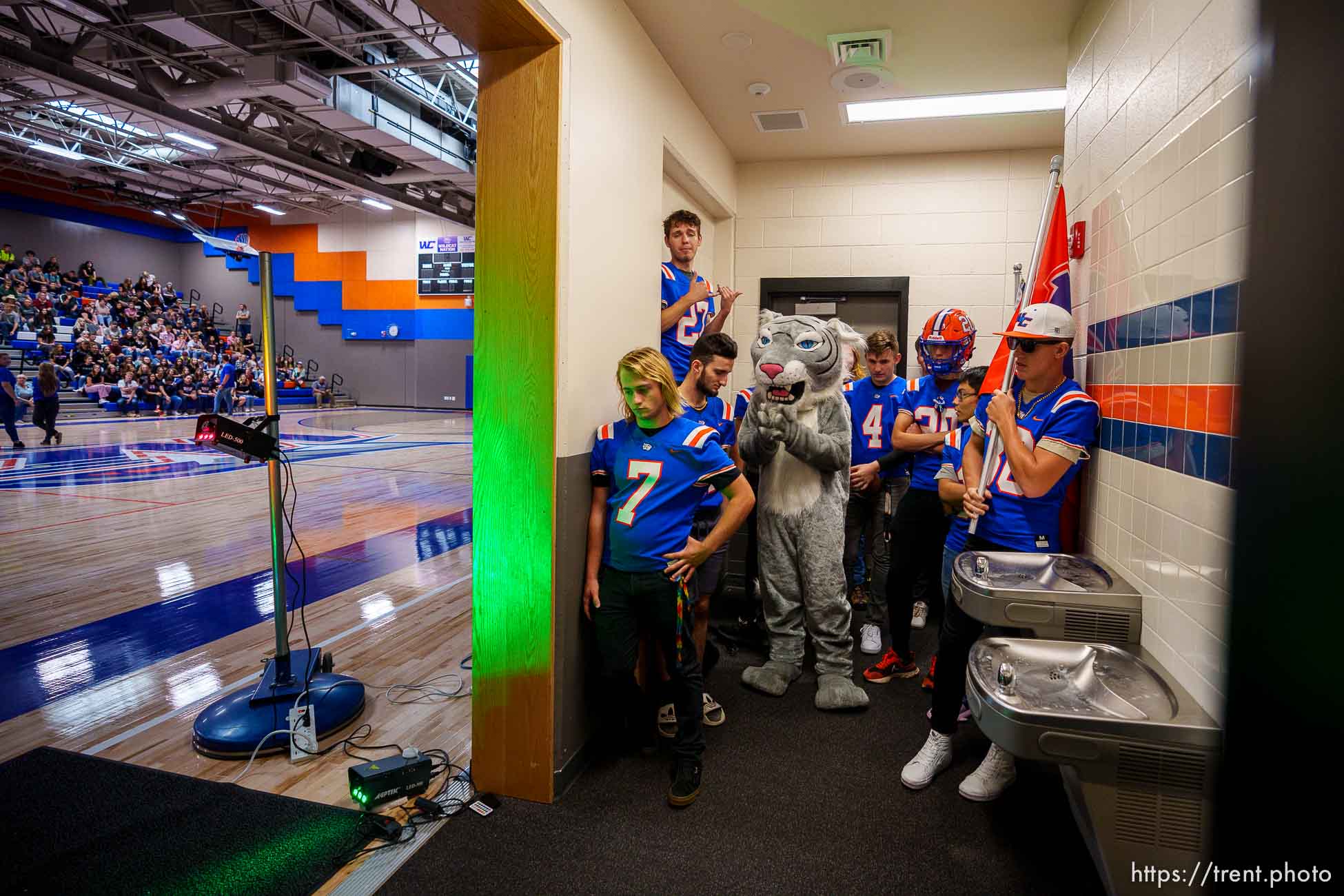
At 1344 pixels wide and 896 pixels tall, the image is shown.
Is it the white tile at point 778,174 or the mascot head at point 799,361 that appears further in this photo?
the white tile at point 778,174

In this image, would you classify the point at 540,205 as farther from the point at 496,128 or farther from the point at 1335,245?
the point at 1335,245

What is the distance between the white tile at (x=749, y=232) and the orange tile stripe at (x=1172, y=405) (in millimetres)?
3893

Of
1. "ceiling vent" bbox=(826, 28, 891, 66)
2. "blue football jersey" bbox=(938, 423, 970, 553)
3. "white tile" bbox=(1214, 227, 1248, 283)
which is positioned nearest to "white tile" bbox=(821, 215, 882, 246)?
"ceiling vent" bbox=(826, 28, 891, 66)

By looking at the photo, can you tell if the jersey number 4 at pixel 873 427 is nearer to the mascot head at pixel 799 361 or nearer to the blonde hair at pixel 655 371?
the mascot head at pixel 799 361

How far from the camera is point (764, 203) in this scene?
6133 millimetres

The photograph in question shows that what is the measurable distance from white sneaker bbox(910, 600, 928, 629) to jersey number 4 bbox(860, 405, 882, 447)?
112cm

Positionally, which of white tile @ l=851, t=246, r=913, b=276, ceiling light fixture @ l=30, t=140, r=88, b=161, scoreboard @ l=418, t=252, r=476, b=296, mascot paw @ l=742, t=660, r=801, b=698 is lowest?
mascot paw @ l=742, t=660, r=801, b=698

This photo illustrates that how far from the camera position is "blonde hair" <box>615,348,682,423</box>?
2.65 meters

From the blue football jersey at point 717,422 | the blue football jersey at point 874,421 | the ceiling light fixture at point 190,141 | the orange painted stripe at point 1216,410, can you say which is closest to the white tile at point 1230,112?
the orange painted stripe at point 1216,410

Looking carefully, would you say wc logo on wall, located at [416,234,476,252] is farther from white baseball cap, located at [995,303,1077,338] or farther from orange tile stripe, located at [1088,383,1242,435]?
orange tile stripe, located at [1088,383,1242,435]

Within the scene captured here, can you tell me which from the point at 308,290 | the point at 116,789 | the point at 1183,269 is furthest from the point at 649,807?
the point at 308,290

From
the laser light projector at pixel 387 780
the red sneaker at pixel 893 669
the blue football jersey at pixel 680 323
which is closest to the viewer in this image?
the laser light projector at pixel 387 780

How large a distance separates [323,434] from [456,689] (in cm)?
1257

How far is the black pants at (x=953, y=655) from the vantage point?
101 inches
